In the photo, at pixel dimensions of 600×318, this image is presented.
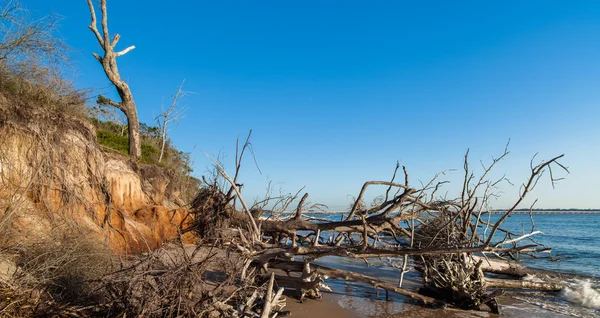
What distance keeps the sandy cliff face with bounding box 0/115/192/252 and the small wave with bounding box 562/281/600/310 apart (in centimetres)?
943

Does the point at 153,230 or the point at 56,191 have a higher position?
the point at 56,191

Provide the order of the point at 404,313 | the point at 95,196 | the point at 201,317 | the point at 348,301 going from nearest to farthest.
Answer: the point at 201,317
the point at 404,313
the point at 348,301
the point at 95,196

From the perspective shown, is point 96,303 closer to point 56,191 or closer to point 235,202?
point 56,191

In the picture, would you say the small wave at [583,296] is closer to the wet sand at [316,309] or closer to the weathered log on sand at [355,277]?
the weathered log on sand at [355,277]

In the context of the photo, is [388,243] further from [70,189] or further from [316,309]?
[70,189]

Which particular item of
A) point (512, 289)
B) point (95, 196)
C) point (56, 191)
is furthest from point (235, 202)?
point (512, 289)

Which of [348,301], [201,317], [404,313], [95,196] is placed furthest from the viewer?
[95,196]

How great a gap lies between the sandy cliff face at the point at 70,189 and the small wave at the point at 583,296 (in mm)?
9432

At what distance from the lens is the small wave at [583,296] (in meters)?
7.89

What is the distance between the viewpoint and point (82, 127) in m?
7.68

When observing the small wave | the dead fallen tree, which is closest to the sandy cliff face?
the dead fallen tree

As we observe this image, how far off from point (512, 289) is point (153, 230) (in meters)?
9.07

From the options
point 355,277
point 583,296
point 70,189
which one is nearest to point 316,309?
point 355,277

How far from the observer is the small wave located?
7.89m
